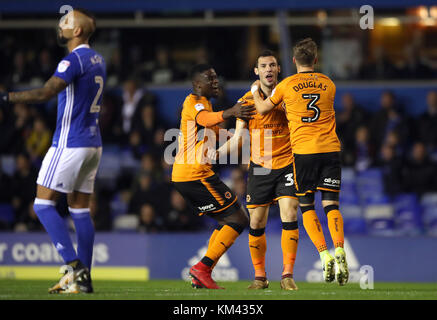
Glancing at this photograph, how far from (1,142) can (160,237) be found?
4483mm

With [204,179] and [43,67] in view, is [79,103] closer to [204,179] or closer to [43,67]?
[204,179]

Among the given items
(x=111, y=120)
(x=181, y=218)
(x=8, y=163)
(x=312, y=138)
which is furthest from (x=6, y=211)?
(x=312, y=138)

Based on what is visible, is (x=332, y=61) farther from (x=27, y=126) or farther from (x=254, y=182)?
(x=254, y=182)

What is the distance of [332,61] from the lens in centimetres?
1603

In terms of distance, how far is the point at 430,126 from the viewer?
571 inches

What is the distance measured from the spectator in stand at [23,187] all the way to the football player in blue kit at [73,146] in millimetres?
6954

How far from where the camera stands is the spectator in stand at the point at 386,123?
14.4 metres

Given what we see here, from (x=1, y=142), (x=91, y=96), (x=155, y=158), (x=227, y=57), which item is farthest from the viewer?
(x=227, y=57)

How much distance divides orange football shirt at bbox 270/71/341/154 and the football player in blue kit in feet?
5.97

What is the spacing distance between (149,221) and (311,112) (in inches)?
235

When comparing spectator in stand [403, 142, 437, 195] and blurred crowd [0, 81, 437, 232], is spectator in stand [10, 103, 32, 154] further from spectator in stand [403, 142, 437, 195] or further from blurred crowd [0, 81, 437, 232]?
spectator in stand [403, 142, 437, 195]

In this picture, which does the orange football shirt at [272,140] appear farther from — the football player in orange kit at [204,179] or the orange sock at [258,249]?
the orange sock at [258,249]

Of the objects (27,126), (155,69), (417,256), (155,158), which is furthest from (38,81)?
(417,256)

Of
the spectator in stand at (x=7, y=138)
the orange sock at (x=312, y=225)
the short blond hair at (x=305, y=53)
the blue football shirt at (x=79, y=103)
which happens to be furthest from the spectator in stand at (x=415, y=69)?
the blue football shirt at (x=79, y=103)
